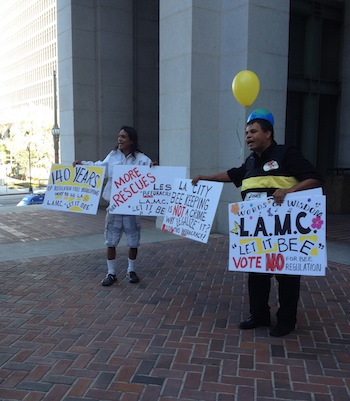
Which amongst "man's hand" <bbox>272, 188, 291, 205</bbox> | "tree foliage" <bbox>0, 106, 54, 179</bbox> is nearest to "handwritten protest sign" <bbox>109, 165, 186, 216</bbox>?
"man's hand" <bbox>272, 188, 291, 205</bbox>

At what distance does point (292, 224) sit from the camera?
3.75 meters

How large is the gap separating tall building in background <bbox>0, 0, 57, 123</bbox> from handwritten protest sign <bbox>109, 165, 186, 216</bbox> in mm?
93621

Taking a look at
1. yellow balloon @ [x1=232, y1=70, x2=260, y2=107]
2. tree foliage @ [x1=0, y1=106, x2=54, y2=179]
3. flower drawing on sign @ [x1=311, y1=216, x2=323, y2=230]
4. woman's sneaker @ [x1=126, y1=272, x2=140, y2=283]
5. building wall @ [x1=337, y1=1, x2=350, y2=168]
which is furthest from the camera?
tree foliage @ [x1=0, y1=106, x2=54, y2=179]

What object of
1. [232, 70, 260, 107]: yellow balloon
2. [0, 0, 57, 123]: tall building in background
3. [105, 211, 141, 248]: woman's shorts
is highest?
[0, 0, 57, 123]: tall building in background

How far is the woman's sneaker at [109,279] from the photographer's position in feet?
17.8

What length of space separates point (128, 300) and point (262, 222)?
1.88m

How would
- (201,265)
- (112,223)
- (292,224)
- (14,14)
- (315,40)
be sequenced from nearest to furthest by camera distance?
(292,224) < (112,223) < (201,265) < (315,40) < (14,14)

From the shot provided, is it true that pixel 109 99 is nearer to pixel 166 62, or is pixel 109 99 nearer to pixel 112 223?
pixel 166 62

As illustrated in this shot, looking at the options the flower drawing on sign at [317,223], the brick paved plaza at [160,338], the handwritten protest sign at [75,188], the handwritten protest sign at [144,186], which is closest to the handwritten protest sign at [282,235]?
the flower drawing on sign at [317,223]

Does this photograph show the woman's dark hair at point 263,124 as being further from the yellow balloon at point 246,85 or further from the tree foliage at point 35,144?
the tree foliage at point 35,144

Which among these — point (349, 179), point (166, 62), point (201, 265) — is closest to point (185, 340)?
point (201, 265)

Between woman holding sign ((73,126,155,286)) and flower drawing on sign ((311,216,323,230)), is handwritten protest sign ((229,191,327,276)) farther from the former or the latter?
woman holding sign ((73,126,155,286))

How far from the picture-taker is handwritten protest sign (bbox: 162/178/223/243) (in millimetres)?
4609

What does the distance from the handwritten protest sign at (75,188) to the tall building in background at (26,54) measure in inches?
3662
